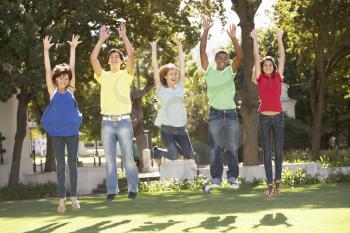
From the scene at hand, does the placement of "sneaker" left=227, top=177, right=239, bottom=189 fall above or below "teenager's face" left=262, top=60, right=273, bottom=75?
below

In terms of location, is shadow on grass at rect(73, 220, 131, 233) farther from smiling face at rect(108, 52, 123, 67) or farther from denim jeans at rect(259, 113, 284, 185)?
denim jeans at rect(259, 113, 284, 185)

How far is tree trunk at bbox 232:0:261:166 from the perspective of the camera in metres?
20.7

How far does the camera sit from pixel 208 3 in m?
24.8

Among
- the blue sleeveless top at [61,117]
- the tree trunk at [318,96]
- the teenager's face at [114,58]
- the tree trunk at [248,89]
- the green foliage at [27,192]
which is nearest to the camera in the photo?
the blue sleeveless top at [61,117]

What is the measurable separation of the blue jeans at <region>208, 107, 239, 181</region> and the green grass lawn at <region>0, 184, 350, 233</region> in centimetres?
75

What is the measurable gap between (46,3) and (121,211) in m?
13.2

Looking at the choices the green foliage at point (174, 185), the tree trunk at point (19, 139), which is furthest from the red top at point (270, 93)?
the tree trunk at point (19, 139)

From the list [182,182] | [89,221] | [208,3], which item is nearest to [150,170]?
[208,3]

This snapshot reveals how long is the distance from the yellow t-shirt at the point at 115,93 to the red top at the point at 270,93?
1.99 m

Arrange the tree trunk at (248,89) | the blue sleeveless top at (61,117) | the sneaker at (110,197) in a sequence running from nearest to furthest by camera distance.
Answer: the blue sleeveless top at (61,117)
the sneaker at (110,197)
the tree trunk at (248,89)

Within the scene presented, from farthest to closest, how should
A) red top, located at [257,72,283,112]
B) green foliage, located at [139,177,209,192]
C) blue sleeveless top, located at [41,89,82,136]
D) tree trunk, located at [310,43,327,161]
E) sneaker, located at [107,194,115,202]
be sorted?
tree trunk, located at [310,43,327,161] < green foliage, located at [139,177,209,192] < sneaker, located at [107,194,115,202] < red top, located at [257,72,283,112] < blue sleeveless top, located at [41,89,82,136]

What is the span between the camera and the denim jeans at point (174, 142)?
971 cm

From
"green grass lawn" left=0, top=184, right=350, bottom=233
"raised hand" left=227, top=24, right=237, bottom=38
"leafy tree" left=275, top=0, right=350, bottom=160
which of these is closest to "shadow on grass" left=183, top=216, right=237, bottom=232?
"green grass lawn" left=0, top=184, right=350, bottom=233

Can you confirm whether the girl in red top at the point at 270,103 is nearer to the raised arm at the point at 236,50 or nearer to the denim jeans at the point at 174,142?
the raised arm at the point at 236,50
